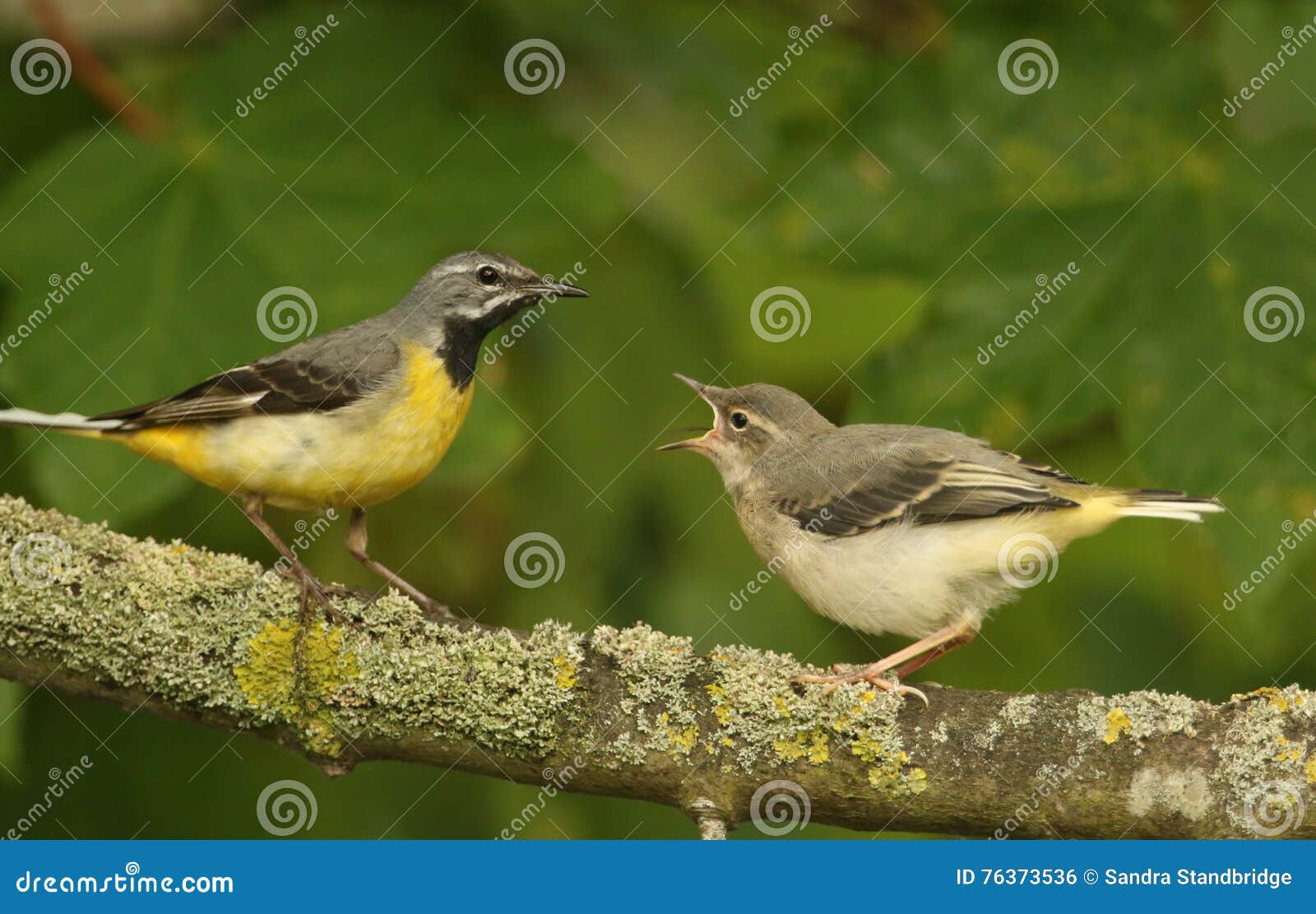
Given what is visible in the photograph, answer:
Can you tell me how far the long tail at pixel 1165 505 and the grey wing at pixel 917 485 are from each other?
23cm

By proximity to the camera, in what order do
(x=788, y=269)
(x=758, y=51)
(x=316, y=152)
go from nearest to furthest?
(x=316, y=152) → (x=788, y=269) → (x=758, y=51)

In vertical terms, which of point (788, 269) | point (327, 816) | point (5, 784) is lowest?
point (5, 784)

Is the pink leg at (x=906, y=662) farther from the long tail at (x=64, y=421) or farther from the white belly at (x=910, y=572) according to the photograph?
the long tail at (x=64, y=421)

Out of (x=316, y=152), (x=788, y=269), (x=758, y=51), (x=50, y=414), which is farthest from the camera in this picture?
(x=758, y=51)

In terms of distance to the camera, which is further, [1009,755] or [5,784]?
[5,784]

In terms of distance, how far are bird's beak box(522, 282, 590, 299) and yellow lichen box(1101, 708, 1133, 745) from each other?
9.35 ft

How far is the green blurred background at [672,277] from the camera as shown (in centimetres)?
572

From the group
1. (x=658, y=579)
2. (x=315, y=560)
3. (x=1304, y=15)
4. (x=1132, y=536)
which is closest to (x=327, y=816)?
(x=315, y=560)

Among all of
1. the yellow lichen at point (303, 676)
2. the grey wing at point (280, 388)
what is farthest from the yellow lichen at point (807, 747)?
the grey wing at point (280, 388)

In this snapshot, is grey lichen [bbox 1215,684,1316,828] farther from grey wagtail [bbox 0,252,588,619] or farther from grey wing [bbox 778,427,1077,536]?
grey wagtail [bbox 0,252,588,619]

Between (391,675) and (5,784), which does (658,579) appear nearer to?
(391,675)

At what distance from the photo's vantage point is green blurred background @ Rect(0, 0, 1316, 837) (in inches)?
225

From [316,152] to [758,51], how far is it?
279cm

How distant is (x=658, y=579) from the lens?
6555 mm
